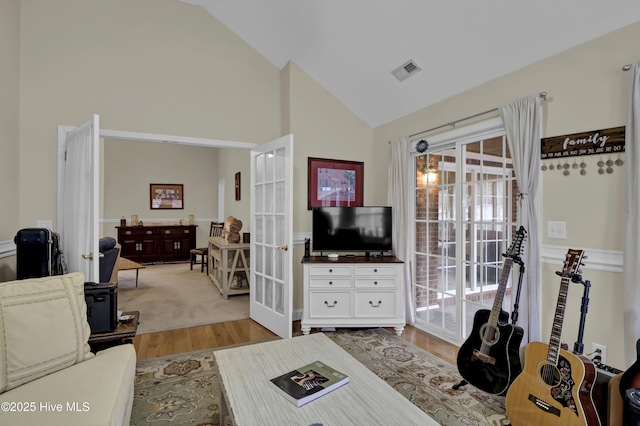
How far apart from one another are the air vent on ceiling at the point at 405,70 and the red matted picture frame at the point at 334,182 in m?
1.19

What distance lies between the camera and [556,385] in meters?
1.69

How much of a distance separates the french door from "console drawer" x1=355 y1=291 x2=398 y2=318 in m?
0.43

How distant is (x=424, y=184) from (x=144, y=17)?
134 inches

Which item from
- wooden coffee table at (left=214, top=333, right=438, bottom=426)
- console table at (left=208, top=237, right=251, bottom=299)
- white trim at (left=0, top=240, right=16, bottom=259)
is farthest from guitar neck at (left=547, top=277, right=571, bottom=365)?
console table at (left=208, top=237, right=251, bottom=299)

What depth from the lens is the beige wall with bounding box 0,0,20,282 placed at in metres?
2.50

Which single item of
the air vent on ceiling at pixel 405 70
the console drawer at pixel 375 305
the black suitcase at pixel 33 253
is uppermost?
the air vent on ceiling at pixel 405 70

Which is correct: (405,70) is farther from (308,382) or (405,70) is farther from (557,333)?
(308,382)

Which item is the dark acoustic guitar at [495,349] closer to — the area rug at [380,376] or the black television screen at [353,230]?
the area rug at [380,376]

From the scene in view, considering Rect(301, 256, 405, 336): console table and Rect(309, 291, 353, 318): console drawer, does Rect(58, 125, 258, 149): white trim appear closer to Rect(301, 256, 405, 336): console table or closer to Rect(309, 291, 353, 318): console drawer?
Rect(301, 256, 405, 336): console table

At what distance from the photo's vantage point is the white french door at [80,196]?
242cm

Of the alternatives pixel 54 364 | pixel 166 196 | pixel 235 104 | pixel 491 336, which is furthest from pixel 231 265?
pixel 166 196

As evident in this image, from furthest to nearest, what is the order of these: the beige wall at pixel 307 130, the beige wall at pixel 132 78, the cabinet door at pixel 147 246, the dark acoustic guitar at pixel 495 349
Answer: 1. the cabinet door at pixel 147 246
2. the beige wall at pixel 307 130
3. the beige wall at pixel 132 78
4. the dark acoustic guitar at pixel 495 349

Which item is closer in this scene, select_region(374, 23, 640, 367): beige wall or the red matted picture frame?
select_region(374, 23, 640, 367): beige wall

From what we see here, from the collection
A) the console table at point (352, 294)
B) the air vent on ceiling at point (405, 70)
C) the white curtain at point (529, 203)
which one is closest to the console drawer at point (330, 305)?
the console table at point (352, 294)
